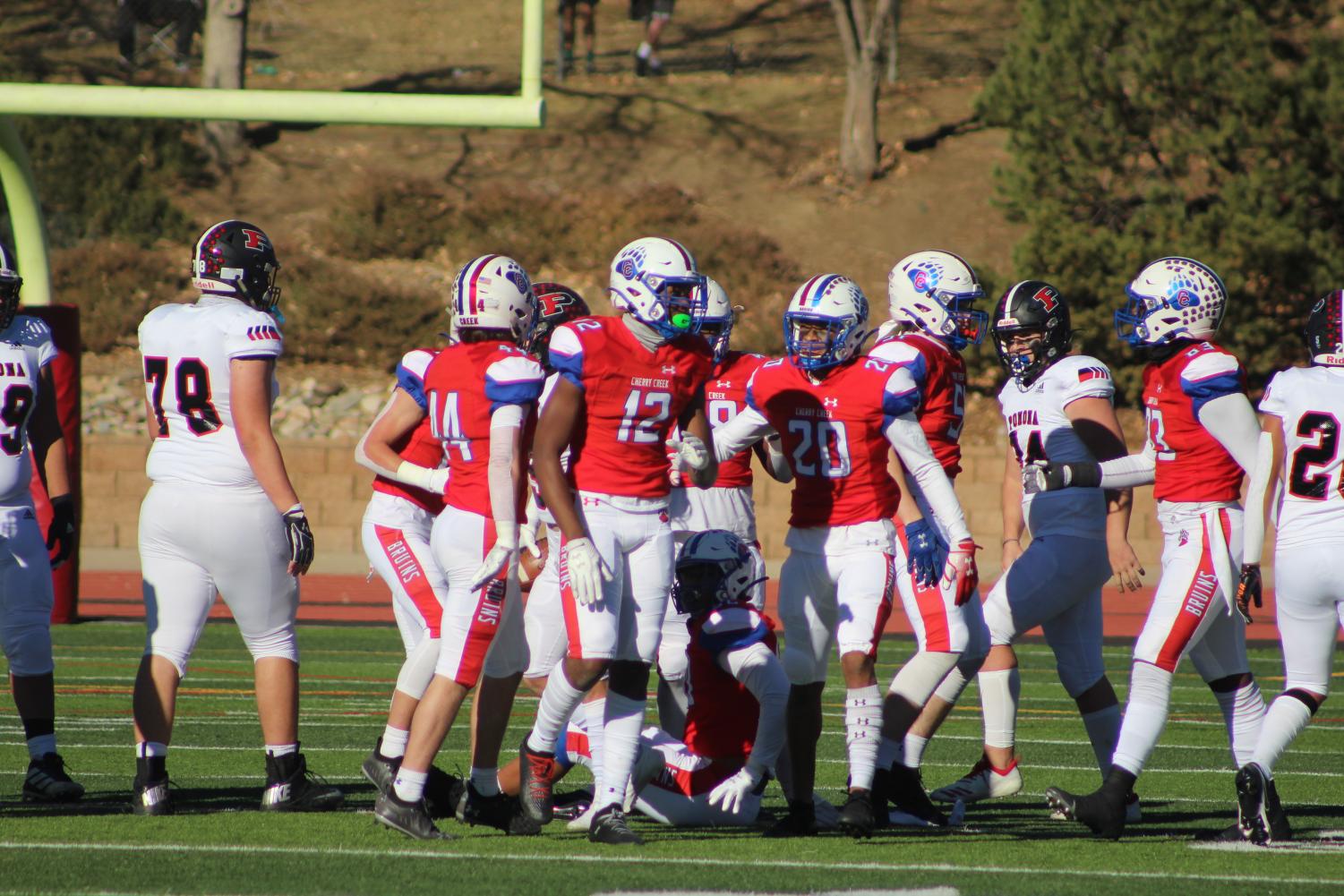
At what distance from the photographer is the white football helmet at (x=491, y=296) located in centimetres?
619

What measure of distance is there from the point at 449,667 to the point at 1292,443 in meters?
3.02

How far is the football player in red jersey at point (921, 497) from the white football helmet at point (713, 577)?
61cm

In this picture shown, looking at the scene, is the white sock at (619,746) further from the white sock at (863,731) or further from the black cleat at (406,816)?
the white sock at (863,731)

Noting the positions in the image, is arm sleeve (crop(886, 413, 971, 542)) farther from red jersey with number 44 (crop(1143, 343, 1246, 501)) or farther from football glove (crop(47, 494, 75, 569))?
football glove (crop(47, 494, 75, 569))

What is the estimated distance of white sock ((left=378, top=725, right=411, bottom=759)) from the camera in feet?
20.9

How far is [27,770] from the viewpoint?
6.73 m

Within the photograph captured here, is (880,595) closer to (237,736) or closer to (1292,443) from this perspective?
(1292,443)

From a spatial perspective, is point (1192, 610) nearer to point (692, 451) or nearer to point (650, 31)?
point (692, 451)

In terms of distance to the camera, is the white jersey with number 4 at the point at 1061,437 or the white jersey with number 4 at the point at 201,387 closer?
the white jersey with number 4 at the point at 201,387

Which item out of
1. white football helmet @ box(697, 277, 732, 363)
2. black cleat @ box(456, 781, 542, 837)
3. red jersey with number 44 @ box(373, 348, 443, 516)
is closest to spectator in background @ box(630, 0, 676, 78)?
white football helmet @ box(697, 277, 732, 363)

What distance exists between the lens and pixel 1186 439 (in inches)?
252

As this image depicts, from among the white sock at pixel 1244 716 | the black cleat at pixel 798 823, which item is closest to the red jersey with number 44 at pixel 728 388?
the black cleat at pixel 798 823

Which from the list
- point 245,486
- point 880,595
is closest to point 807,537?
→ point 880,595

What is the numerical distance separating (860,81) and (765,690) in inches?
1112
